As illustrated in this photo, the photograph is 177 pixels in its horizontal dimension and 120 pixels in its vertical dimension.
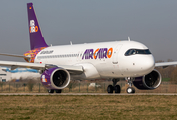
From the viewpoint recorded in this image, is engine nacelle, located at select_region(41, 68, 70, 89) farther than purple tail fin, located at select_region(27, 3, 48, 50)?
No

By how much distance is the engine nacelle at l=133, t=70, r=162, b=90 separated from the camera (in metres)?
27.3

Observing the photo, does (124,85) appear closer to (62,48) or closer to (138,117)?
(62,48)

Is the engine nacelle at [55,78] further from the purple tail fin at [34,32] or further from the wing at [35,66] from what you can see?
the purple tail fin at [34,32]

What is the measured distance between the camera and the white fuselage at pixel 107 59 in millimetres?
23797

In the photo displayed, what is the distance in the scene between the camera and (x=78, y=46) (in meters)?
30.2

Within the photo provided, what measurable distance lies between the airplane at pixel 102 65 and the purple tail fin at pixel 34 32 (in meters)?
3.40

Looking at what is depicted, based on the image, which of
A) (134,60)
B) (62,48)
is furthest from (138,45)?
(62,48)

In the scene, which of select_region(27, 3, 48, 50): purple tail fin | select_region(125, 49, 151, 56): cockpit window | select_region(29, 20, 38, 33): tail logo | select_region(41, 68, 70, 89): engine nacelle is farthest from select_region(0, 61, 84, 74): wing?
select_region(29, 20, 38, 33): tail logo

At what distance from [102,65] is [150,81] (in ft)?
A: 15.0

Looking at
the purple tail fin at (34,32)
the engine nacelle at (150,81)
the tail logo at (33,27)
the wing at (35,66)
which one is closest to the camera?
the wing at (35,66)

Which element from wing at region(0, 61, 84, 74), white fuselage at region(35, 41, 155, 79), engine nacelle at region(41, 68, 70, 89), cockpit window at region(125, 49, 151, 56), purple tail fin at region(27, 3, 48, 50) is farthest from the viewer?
purple tail fin at region(27, 3, 48, 50)

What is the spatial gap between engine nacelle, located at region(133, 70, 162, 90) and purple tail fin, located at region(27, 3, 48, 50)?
12276 mm

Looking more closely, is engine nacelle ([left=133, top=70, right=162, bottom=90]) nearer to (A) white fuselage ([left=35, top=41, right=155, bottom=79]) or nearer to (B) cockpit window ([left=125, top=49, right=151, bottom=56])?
(A) white fuselage ([left=35, top=41, right=155, bottom=79])

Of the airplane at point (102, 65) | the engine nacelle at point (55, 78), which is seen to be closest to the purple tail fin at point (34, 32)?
the airplane at point (102, 65)
